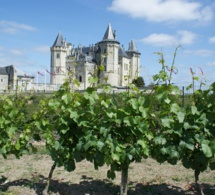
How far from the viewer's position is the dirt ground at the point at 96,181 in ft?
17.4

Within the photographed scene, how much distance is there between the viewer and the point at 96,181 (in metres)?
5.75

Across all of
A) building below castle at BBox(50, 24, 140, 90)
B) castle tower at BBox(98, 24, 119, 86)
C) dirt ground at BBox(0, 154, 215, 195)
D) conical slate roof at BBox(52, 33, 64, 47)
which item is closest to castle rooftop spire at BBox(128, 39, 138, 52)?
building below castle at BBox(50, 24, 140, 90)

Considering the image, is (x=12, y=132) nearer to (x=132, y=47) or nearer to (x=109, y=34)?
(x=109, y=34)

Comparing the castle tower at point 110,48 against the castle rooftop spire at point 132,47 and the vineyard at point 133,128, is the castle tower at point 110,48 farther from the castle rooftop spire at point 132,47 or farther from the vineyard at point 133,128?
the vineyard at point 133,128

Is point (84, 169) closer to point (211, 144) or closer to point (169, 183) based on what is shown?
point (169, 183)

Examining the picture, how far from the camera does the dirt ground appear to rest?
17.4 feet

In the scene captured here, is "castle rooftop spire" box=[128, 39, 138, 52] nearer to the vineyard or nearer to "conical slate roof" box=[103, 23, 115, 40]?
"conical slate roof" box=[103, 23, 115, 40]

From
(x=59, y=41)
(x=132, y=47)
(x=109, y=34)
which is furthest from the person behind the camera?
(x=132, y=47)

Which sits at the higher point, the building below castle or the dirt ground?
the building below castle

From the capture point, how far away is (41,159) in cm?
752

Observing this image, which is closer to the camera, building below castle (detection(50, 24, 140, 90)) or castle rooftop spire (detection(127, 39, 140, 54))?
building below castle (detection(50, 24, 140, 90))

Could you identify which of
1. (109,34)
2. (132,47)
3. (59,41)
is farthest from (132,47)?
(59,41)

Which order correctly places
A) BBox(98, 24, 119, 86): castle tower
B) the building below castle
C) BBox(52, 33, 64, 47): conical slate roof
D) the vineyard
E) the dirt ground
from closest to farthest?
the vineyard < the dirt ground < the building below castle < BBox(98, 24, 119, 86): castle tower < BBox(52, 33, 64, 47): conical slate roof

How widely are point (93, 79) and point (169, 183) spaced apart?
2574 mm
